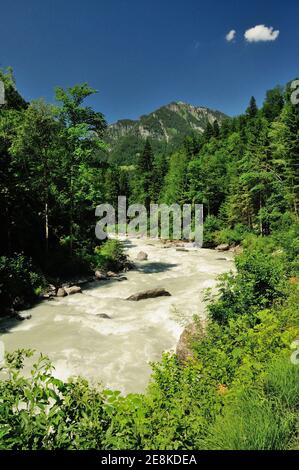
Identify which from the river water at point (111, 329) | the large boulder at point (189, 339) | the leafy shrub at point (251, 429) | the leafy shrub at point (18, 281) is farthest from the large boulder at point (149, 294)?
the leafy shrub at point (251, 429)

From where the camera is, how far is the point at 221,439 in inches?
134

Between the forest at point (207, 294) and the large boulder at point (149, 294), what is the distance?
11.0ft

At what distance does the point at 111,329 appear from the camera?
13227mm

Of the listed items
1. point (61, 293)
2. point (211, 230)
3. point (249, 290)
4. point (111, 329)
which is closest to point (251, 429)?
point (249, 290)

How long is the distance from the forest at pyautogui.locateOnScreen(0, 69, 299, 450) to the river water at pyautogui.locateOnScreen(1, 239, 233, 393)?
4.21 ft

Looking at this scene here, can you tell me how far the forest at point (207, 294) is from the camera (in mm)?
3361

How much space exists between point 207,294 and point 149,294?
30.7 ft

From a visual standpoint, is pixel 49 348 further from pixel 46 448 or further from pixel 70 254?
pixel 70 254

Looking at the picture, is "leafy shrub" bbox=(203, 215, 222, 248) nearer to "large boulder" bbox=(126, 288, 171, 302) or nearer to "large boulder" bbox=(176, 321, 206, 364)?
"large boulder" bbox=(126, 288, 171, 302)

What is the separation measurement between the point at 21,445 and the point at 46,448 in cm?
24

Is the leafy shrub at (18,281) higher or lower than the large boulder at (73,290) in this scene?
higher

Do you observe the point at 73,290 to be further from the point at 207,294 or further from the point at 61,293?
the point at 207,294

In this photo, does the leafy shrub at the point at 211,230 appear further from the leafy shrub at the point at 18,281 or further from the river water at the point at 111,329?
the leafy shrub at the point at 18,281

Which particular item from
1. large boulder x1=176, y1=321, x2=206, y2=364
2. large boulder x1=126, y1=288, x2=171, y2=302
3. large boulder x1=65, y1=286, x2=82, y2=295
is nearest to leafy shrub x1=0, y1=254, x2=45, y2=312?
large boulder x1=65, y1=286, x2=82, y2=295
